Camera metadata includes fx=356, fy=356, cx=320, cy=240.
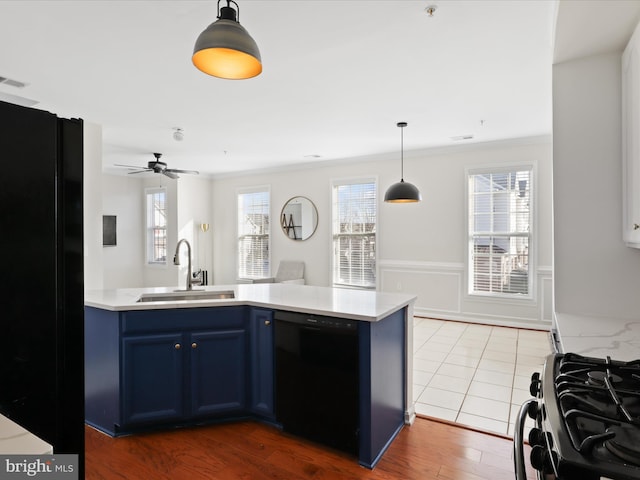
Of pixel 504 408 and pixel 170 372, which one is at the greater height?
pixel 170 372

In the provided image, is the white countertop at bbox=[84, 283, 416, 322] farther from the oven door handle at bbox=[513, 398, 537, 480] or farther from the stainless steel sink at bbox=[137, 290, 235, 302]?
the oven door handle at bbox=[513, 398, 537, 480]

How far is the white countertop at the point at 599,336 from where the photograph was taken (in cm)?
143

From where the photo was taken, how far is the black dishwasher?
206 centimetres

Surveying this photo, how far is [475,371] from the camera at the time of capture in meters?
3.55

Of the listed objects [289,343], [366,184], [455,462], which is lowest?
[455,462]

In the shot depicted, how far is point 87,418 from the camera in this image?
254cm

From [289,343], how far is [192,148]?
452cm

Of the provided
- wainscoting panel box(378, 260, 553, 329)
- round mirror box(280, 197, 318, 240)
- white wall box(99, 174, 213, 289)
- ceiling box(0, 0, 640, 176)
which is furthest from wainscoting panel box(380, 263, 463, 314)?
white wall box(99, 174, 213, 289)

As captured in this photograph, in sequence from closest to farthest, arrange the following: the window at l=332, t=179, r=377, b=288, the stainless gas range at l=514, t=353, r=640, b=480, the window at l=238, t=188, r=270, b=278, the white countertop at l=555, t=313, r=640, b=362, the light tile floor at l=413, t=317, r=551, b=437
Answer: the stainless gas range at l=514, t=353, r=640, b=480 → the white countertop at l=555, t=313, r=640, b=362 → the light tile floor at l=413, t=317, r=551, b=437 → the window at l=332, t=179, r=377, b=288 → the window at l=238, t=188, r=270, b=278

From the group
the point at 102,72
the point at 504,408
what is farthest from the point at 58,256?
the point at 504,408

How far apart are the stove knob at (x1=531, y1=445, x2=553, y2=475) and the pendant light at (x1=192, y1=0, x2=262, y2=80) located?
1.68 meters

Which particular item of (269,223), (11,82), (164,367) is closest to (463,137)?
(269,223)

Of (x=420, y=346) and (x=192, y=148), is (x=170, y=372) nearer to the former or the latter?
(x=420, y=346)

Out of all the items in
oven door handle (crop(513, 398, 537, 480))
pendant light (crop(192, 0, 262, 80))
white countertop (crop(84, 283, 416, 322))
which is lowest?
oven door handle (crop(513, 398, 537, 480))
